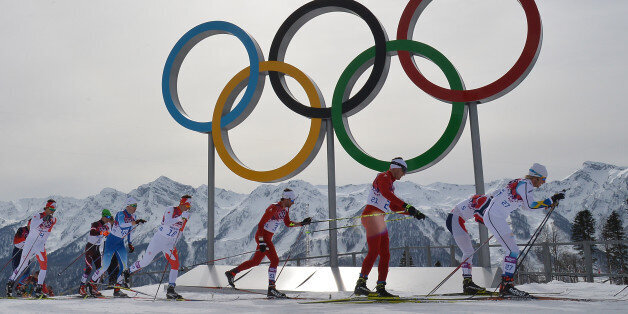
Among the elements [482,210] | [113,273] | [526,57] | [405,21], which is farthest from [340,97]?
[113,273]

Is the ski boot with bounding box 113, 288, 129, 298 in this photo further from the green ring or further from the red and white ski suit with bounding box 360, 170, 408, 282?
the green ring

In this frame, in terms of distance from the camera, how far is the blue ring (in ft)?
44.9

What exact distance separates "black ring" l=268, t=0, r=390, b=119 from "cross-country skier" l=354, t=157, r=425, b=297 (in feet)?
13.6

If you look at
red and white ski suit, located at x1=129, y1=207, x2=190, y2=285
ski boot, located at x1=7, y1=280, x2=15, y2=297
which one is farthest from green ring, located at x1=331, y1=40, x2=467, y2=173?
ski boot, located at x1=7, y1=280, x2=15, y2=297

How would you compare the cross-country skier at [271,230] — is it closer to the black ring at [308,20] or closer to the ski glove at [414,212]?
the ski glove at [414,212]

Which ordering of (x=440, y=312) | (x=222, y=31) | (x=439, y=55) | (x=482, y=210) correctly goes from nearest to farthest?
1. (x=440, y=312)
2. (x=482, y=210)
3. (x=439, y=55)
4. (x=222, y=31)

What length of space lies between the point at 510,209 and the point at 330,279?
452 centimetres

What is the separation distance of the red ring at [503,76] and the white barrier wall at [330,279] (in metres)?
3.70

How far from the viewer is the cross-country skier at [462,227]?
8.21 metres

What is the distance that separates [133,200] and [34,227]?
2.81 metres

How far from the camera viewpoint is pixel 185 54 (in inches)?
599

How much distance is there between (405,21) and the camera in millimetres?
12125

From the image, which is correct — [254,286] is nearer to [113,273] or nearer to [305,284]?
[305,284]

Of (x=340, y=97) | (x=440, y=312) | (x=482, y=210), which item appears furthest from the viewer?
(x=340, y=97)
